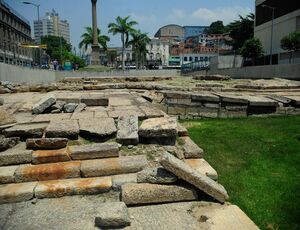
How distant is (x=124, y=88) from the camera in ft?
40.7

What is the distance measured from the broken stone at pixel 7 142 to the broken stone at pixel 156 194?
5.90 feet

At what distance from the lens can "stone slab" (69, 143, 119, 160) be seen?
14.0 ft

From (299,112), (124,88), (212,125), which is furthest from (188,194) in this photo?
(124,88)

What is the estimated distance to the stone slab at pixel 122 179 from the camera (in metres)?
3.79

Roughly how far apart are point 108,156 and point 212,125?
3.58 metres

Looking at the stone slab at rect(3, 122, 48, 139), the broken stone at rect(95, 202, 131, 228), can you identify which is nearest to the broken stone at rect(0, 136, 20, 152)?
the stone slab at rect(3, 122, 48, 139)

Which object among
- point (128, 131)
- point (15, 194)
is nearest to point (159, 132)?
point (128, 131)

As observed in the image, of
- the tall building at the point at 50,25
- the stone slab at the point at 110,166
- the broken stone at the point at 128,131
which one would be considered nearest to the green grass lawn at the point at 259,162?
the stone slab at the point at 110,166

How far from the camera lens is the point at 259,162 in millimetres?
4969

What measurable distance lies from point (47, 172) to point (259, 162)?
2.87 metres

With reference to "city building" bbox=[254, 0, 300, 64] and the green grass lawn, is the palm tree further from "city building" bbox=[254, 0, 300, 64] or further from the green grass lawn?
the green grass lawn

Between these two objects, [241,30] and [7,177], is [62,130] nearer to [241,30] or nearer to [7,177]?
[7,177]

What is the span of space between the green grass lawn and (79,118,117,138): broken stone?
4.95ft

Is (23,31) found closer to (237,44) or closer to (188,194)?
(237,44)
